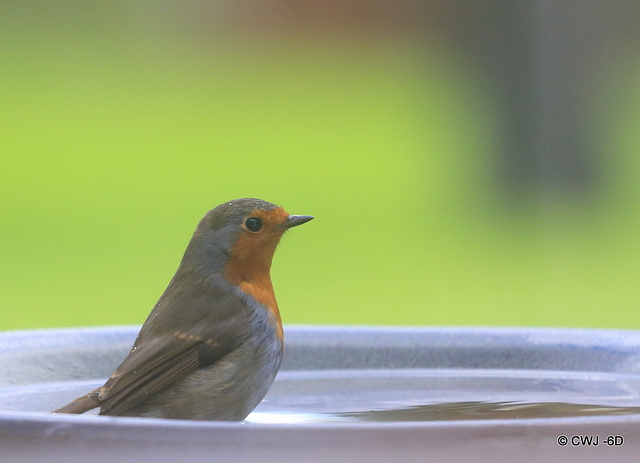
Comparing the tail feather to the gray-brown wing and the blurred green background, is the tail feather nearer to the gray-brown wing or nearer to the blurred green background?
the gray-brown wing

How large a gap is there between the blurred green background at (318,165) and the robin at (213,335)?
7844 millimetres

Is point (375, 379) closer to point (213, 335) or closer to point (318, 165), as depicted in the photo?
point (213, 335)

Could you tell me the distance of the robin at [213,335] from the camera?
79.4 inches

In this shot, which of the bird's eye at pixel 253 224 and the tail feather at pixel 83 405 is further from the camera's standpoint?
the bird's eye at pixel 253 224

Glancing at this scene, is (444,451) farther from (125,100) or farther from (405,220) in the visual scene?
(125,100)

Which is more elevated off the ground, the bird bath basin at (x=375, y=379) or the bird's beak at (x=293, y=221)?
the bird's beak at (x=293, y=221)

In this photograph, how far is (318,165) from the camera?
1662 cm

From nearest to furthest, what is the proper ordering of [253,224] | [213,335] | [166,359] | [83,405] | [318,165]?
[83,405] → [166,359] → [213,335] → [253,224] → [318,165]

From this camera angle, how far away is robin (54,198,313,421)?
2.02m

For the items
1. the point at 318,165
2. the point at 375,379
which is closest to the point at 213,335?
the point at 375,379

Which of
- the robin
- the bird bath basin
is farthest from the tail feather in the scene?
the bird bath basin

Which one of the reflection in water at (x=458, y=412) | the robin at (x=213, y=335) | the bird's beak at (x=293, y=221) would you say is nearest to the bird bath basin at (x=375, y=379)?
the reflection in water at (x=458, y=412)

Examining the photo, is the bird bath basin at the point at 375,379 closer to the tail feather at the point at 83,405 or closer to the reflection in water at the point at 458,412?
the reflection in water at the point at 458,412

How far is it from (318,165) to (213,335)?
14.5m
